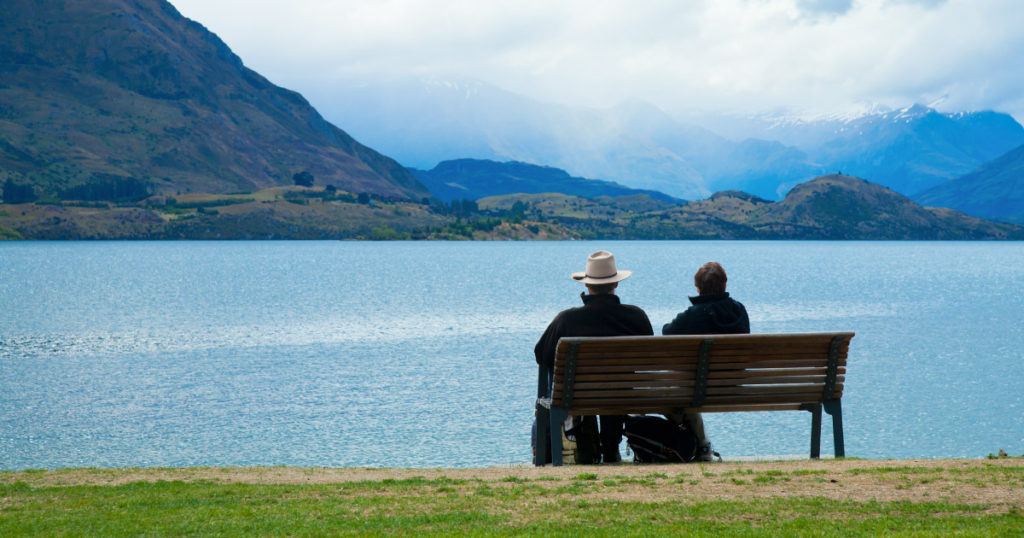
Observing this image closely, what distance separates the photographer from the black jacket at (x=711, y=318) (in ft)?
44.0

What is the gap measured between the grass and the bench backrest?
38.2 inches

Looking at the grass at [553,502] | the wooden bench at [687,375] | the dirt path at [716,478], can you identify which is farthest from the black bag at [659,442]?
the grass at [553,502]

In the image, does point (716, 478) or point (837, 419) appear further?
point (837, 419)

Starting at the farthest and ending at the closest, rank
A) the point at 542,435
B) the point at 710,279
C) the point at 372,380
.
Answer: the point at 372,380 → the point at 542,435 → the point at 710,279

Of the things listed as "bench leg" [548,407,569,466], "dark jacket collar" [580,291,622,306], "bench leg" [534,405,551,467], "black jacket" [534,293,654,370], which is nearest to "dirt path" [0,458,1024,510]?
"bench leg" [548,407,569,466]

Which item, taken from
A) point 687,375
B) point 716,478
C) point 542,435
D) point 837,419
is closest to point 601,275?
point 687,375

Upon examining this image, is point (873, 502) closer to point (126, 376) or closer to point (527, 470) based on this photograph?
point (527, 470)

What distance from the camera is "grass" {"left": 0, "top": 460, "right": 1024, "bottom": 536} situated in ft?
29.4

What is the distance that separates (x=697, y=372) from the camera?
43.0ft

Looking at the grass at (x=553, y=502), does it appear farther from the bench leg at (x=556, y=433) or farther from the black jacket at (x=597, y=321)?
the black jacket at (x=597, y=321)

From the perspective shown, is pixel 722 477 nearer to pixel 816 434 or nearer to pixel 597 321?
pixel 597 321

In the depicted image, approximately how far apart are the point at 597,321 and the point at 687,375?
1547mm

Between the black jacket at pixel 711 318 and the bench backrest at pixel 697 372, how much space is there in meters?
0.50

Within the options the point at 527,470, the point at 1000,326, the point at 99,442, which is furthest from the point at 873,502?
the point at 1000,326
